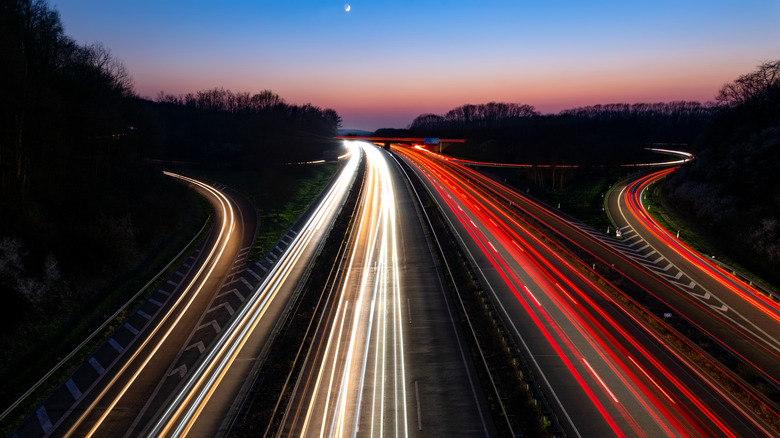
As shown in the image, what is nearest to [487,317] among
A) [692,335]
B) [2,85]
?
[692,335]

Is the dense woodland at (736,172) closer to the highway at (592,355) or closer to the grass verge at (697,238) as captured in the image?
the grass verge at (697,238)

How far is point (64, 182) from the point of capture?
3184cm

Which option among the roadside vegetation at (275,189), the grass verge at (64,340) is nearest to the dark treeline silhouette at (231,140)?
the roadside vegetation at (275,189)

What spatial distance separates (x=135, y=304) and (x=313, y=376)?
15.5 metres

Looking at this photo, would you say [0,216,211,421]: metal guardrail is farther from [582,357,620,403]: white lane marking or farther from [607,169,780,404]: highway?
[607,169,780,404]: highway

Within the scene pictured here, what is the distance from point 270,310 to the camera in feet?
86.5

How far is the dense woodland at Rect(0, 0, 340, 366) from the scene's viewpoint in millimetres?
24203

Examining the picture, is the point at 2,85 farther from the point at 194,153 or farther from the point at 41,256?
the point at 194,153

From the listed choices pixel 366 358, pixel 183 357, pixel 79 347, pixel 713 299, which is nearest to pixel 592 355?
pixel 366 358

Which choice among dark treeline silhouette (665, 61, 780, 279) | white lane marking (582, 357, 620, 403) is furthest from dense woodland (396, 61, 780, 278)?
white lane marking (582, 357, 620, 403)

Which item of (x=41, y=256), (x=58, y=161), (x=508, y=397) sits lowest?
(x=508, y=397)

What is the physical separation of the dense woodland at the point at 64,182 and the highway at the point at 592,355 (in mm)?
27692

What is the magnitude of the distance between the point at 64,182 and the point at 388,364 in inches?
1181

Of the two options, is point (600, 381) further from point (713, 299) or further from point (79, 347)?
point (79, 347)
